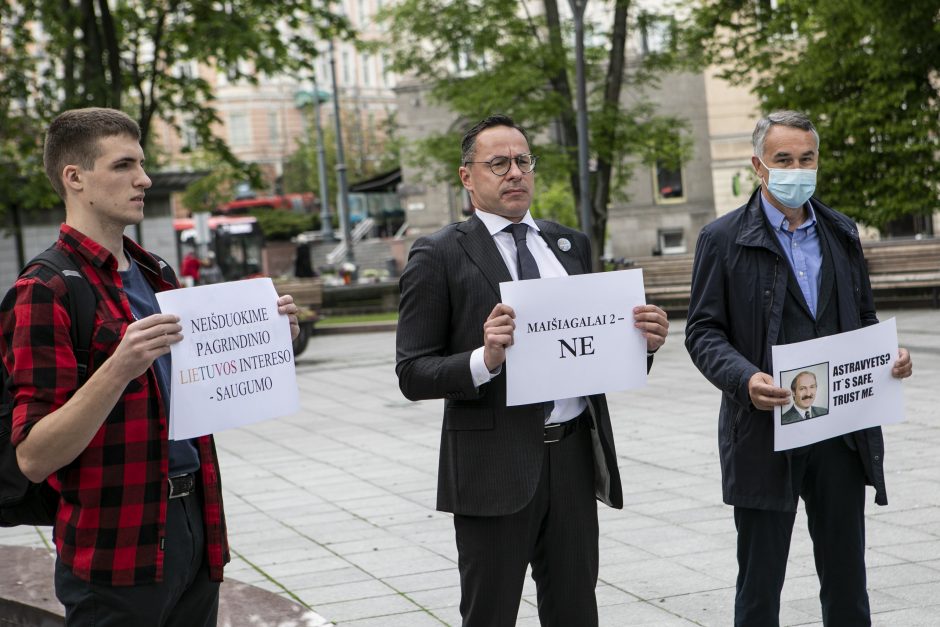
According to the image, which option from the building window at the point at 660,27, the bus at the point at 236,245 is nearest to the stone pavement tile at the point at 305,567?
the building window at the point at 660,27

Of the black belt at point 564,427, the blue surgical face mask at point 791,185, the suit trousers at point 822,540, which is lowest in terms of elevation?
the suit trousers at point 822,540

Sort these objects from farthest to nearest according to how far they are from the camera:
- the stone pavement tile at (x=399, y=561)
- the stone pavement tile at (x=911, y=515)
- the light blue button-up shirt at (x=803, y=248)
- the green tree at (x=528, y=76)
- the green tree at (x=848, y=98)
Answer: the green tree at (x=848, y=98) < the green tree at (x=528, y=76) < the stone pavement tile at (x=911, y=515) < the stone pavement tile at (x=399, y=561) < the light blue button-up shirt at (x=803, y=248)

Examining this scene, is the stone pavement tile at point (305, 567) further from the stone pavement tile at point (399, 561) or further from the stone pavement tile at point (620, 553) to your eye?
the stone pavement tile at point (620, 553)

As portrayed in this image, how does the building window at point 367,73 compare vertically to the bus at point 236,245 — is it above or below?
above

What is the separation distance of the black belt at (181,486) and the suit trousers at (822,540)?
192 centimetres

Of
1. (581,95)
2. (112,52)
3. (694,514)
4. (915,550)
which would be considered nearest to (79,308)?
(915,550)

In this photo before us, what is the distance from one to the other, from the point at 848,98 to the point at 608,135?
5436mm

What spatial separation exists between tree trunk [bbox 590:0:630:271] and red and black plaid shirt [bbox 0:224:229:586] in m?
18.4

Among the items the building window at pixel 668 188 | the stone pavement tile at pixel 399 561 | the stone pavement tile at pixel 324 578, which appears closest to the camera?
the stone pavement tile at pixel 324 578

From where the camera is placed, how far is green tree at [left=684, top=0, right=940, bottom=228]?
2302 centimetres

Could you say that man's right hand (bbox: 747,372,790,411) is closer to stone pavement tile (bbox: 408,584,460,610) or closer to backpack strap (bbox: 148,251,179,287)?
backpack strap (bbox: 148,251,179,287)

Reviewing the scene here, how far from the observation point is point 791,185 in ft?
14.3

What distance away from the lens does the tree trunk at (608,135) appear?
21.8m

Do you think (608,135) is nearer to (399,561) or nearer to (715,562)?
(399,561)
